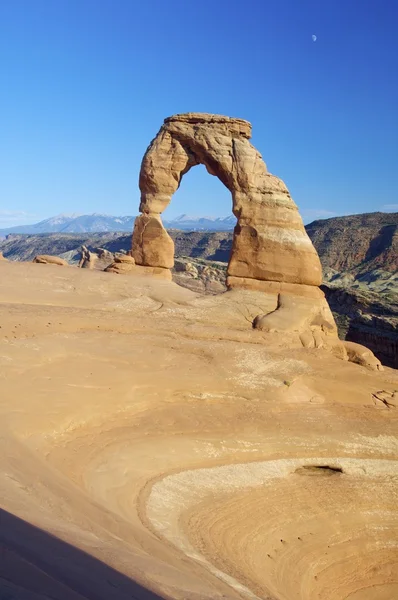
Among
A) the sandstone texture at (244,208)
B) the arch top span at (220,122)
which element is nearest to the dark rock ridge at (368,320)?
the sandstone texture at (244,208)

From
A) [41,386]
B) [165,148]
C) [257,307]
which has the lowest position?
[41,386]

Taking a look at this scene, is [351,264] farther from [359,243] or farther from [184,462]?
[184,462]

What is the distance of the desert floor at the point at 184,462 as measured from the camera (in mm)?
4504

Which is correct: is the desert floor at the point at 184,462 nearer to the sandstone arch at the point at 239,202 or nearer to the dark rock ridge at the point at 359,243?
the sandstone arch at the point at 239,202

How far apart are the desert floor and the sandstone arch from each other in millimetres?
2896

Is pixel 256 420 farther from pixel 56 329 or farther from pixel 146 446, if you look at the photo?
pixel 56 329

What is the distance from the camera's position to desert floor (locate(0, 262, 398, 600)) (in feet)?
14.8

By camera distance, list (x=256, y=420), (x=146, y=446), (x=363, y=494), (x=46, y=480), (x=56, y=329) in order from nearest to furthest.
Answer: (x=46, y=480)
(x=146, y=446)
(x=363, y=494)
(x=256, y=420)
(x=56, y=329)

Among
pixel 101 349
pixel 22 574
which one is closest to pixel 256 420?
pixel 101 349

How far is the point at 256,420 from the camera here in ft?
35.3

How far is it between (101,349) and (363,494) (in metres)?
5.75

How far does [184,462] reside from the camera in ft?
29.8

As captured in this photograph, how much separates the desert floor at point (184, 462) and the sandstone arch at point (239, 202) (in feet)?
9.50

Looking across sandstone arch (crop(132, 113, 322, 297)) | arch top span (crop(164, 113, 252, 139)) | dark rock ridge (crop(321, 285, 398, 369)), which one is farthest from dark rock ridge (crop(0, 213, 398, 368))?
arch top span (crop(164, 113, 252, 139))
